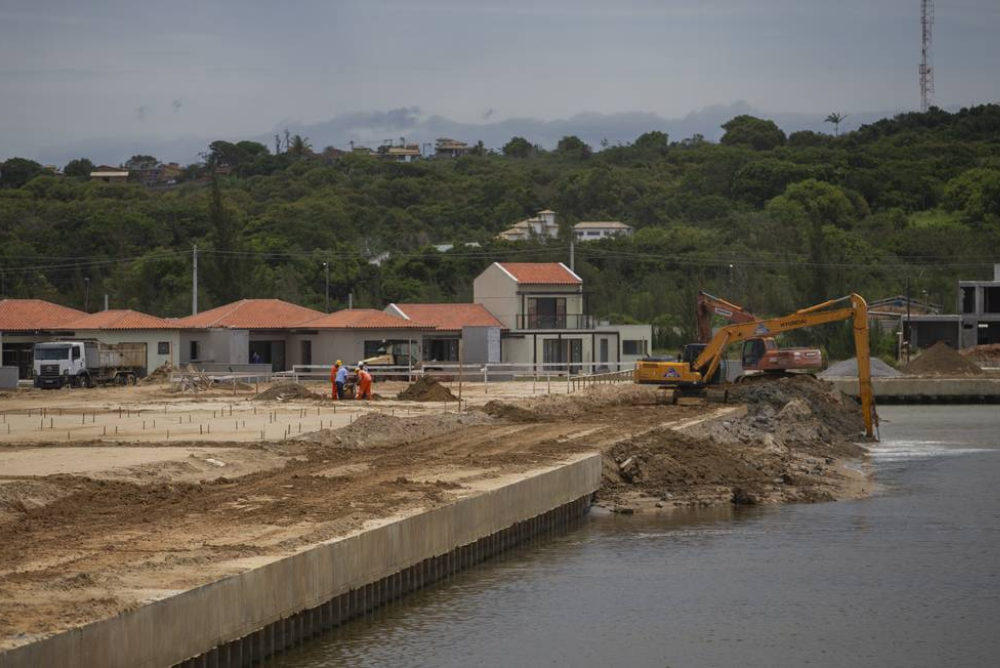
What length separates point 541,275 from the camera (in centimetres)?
8188

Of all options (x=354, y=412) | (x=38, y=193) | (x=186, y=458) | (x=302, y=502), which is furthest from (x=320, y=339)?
(x=38, y=193)

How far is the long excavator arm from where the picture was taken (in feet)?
155

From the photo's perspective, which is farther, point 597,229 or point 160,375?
point 597,229

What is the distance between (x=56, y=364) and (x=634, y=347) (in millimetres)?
31170

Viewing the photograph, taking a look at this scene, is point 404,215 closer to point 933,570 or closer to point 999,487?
point 999,487

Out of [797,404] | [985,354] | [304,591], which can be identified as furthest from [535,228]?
[304,591]

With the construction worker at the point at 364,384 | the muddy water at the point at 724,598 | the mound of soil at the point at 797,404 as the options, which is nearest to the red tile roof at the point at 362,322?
the construction worker at the point at 364,384

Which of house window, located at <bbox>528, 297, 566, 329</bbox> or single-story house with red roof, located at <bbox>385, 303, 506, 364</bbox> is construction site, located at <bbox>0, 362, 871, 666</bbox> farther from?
house window, located at <bbox>528, 297, 566, 329</bbox>

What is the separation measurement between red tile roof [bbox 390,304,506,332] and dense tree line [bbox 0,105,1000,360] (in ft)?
67.7

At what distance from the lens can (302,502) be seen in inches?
948

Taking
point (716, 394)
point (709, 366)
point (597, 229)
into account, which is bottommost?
point (716, 394)

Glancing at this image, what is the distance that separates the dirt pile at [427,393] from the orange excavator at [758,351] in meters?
10.1

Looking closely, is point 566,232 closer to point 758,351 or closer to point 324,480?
point 758,351

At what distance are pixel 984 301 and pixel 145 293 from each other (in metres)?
58.0
